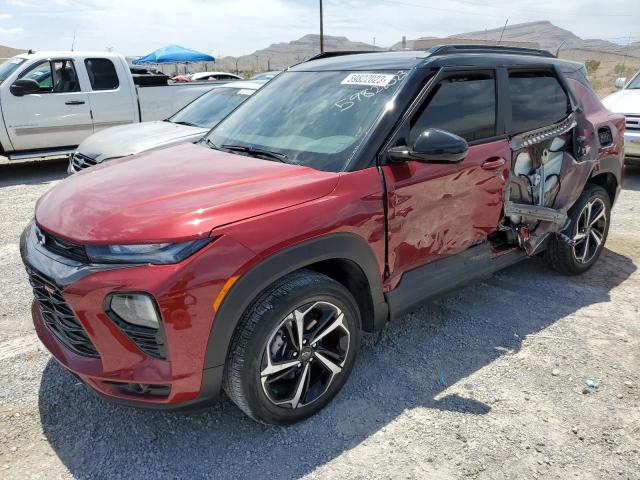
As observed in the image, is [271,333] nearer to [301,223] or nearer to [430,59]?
[301,223]

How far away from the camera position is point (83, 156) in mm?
6258

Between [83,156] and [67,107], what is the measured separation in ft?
10.0

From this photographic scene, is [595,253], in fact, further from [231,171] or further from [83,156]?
[83,156]

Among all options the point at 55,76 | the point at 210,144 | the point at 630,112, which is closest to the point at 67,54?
the point at 55,76

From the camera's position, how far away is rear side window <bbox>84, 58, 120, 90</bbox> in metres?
8.98

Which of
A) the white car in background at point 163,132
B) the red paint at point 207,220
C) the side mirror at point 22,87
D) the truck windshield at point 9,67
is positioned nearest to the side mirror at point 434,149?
the red paint at point 207,220

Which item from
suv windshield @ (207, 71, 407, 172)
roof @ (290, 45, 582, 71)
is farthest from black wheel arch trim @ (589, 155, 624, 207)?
suv windshield @ (207, 71, 407, 172)

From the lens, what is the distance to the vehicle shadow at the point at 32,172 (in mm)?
8345

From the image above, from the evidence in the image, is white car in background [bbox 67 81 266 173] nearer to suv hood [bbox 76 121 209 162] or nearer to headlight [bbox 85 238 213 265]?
suv hood [bbox 76 121 209 162]

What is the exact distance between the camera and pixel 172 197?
2398 millimetres

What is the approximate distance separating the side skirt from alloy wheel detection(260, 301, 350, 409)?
16.1 inches

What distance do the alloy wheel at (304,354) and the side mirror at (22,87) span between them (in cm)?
786

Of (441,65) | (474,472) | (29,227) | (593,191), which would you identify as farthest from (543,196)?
(29,227)

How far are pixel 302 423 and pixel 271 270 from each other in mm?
916
